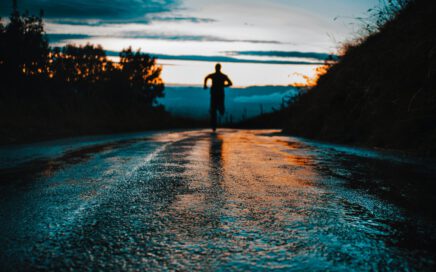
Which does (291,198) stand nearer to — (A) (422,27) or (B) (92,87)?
(A) (422,27)

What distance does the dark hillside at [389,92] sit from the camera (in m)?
8.29

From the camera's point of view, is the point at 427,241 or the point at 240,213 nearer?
the point at 427,241

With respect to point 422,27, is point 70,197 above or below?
below

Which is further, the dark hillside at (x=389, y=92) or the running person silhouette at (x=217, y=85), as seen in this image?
the running person silhouette at (x=217, y=85)

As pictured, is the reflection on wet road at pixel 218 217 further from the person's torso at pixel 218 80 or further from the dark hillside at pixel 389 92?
the person's torso at pixel 218 80

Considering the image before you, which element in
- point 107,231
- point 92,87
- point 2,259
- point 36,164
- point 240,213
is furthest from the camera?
point 92,87

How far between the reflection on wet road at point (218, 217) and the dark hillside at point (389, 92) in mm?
2492

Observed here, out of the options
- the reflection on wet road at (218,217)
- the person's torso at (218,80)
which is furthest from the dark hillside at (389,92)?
the person's torso at (218,80)

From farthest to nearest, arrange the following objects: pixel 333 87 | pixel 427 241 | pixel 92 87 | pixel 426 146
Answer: pixel 92 87 → pixel 333 87 → pixel 426 146 → pixel 427 241

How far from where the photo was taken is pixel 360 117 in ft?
36.1

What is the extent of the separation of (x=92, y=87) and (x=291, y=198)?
2582 cm

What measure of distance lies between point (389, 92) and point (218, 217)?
760 cm

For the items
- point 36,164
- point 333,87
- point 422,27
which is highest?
point 422,27

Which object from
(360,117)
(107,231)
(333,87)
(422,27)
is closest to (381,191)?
(107,231)
